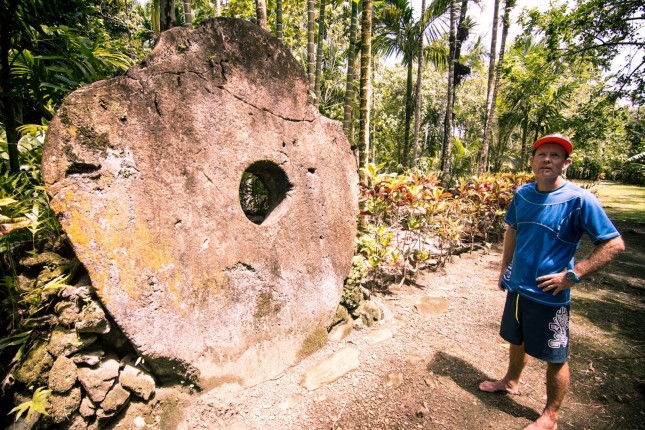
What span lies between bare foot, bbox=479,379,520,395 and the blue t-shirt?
880mm

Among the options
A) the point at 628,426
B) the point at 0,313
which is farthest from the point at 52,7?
the point at 628,426

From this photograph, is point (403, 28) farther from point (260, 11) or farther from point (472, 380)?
point (472, 380)

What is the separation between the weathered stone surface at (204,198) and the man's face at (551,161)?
1609 millimetres

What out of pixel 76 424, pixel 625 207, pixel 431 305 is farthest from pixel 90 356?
pixel 625 207

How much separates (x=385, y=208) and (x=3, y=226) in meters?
3.73

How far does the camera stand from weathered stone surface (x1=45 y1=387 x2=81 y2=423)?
1854 mm

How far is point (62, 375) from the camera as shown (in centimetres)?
190

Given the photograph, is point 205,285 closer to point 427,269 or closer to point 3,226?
point 3,226

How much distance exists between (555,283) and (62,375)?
2.94 m

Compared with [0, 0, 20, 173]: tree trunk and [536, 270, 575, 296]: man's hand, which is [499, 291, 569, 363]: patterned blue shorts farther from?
[0, 0, 20, 173]: tree trunk

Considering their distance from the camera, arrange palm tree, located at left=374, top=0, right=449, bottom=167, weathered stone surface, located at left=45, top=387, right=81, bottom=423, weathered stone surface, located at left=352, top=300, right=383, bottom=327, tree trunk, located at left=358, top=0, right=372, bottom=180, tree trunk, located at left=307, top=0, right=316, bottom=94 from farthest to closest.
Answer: palm tree, located at left=374, top=0, right=449, bottom=167
tree trunk, located at left=307, top=0, right=316, bottom=94
tree trunk, located at left=358, top=0, right=372, bottom=180
weathered stone surface, located at left=352, top=300, right=383, bottom=327
weathered stone surface, located at left=45, top=387, right=81, bottom=423

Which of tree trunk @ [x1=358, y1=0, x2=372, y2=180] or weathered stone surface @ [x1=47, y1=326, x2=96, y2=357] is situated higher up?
tree trunk @ [x1=358, y1=0, x2=372, y2=180]

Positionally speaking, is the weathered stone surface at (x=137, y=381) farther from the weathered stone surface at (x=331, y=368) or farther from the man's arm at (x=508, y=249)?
the man's arm at (x=508, y=249)

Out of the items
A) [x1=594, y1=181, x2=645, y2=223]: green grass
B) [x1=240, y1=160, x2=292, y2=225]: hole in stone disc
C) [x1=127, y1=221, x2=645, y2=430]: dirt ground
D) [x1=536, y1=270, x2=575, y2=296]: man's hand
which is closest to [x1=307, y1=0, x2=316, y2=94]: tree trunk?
[x1=240, y1=160, x2=292, y2=225]: hole in stone disc
